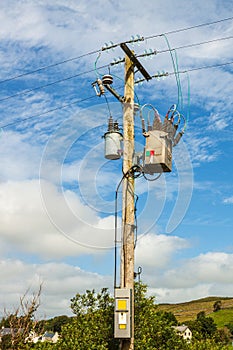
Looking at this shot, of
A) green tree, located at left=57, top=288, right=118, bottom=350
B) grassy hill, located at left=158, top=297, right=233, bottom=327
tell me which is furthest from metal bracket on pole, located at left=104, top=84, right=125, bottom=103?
grassy hill, located at left=158, top=297, right=233, bottom=327

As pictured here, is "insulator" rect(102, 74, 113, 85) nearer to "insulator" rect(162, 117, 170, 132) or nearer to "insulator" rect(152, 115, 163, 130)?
"insulator" rect(152, 115, 163, 130)

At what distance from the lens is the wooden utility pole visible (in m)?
9.57

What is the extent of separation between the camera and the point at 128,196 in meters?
10.1

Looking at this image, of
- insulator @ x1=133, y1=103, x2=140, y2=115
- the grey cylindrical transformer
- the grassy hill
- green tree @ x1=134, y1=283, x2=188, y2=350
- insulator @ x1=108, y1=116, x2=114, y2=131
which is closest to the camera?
the grey cylindrical transformer

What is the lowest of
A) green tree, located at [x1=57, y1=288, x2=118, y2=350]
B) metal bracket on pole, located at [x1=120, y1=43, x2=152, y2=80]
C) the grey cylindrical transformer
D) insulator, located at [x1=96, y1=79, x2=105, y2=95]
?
green tree, located at [x1=57, y1=288, x2=118, y2=350]

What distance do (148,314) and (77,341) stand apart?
218 cm

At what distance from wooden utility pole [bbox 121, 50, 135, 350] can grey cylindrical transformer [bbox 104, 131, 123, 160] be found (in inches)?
5.3

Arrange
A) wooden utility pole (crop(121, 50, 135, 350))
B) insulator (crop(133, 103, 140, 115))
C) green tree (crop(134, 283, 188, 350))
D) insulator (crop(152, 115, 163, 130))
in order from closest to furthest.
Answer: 1. wooden utility pole (crop(121, 50, 135, 350))
2. insulator (crop(152, 115, 163, 130))
3. insulator (crop(133, 103, 140, 115))
4. green tree (crop(134, 283, 188, 350))

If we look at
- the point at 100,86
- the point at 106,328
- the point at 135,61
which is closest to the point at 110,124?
the point at 100,86

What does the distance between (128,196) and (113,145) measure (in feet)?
3.78

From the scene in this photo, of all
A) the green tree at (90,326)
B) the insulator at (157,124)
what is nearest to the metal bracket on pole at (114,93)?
the insulator at (157,124)

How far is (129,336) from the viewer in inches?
356

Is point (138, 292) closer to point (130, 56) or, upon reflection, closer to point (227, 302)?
point (130, 56)

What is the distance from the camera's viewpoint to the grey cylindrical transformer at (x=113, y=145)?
10328 millimetres
